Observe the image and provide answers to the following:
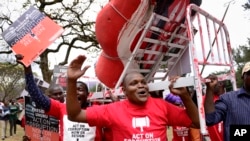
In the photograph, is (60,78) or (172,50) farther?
(60,78)

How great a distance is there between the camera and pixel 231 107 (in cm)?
330

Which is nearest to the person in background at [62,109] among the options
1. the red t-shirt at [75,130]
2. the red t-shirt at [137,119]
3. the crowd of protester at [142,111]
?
the red t-shirt at [75,130]

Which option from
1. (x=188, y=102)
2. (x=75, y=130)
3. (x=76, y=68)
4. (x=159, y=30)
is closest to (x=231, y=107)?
(x=188, y=102)

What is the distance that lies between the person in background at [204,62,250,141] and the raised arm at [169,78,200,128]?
0.57 ft

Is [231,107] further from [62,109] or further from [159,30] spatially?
[62,109]

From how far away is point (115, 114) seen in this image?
3012 mm

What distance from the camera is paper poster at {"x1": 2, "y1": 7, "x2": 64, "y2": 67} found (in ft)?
12.4

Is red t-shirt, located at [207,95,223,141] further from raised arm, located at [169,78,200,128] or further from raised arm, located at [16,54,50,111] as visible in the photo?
raised arm, located at [16,54,50,111]

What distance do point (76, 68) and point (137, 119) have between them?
0.55 m

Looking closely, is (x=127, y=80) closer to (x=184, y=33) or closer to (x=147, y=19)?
(x=147, y=19)

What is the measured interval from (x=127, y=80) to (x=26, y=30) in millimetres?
1235

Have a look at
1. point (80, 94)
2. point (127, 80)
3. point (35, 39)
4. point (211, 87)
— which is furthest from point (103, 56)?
point (211, 87)

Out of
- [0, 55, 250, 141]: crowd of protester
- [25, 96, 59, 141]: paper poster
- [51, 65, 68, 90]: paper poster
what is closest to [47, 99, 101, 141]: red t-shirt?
[0, 55, 250, 141]: crowd of protester

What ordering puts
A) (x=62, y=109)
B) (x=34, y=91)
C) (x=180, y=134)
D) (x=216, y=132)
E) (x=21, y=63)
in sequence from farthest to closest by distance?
1. (x=180, y=134)
2. (x=216, y=132)
3. (x=62, y=109)
4. (x=21, y=63)
5. (x=34, y=91)
